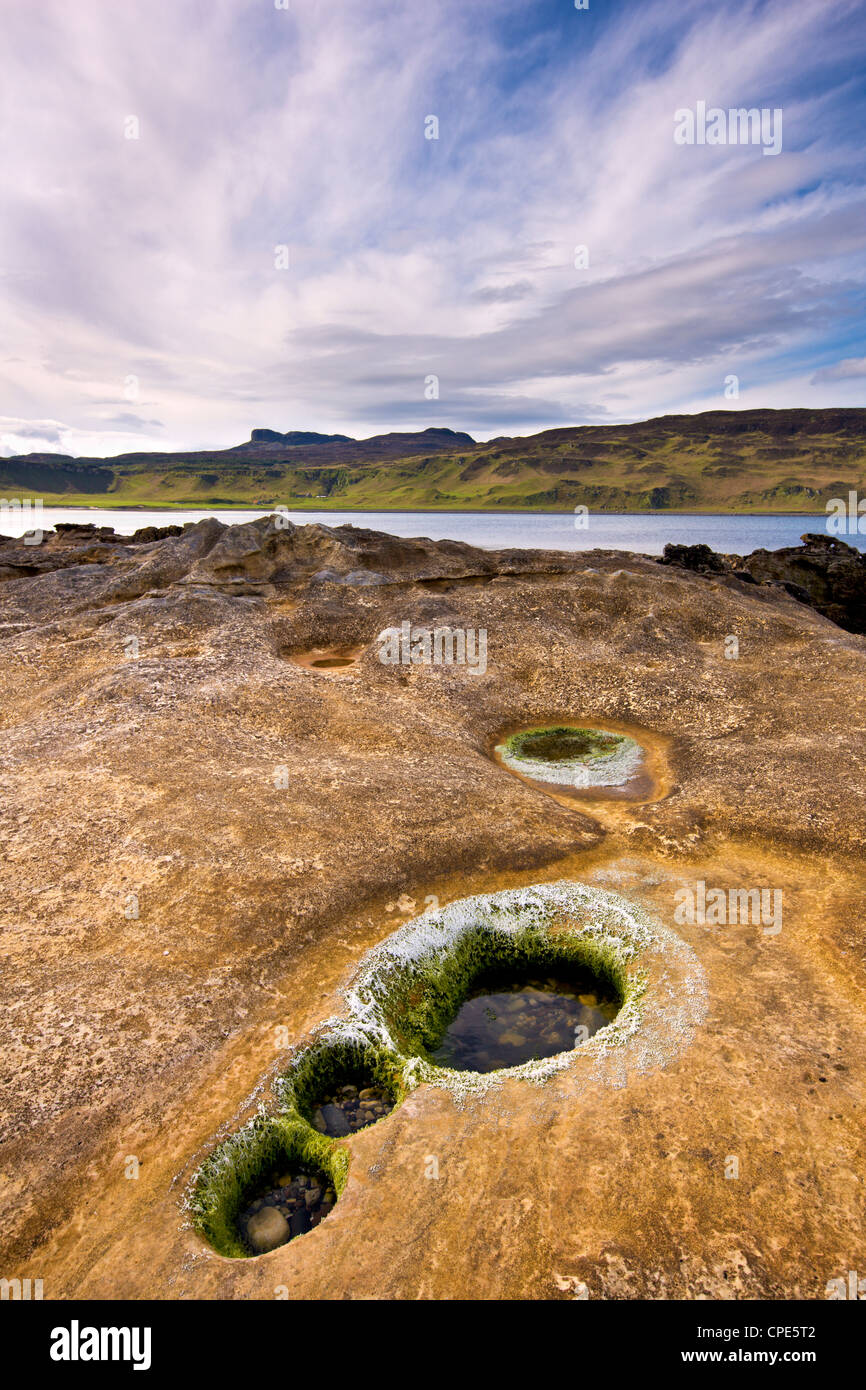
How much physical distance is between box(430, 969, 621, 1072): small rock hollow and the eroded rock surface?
176cm

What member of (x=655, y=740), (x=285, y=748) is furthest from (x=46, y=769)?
(x=655, y=740)

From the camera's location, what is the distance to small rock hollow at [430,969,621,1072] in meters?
13.2

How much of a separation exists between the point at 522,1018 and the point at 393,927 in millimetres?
3418

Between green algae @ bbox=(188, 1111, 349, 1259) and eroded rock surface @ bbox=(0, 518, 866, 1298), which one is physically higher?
eroded rock surface @ bbox=(0, 518, 866, 1298)

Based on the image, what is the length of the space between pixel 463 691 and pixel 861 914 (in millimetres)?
18407

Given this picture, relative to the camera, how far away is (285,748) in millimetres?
23922

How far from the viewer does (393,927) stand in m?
15.8

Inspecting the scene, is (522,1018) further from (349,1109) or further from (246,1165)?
(246,1165)

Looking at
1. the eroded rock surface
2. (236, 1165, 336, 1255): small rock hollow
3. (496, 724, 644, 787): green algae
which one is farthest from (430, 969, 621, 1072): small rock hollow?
(496, 724, 644, 787): green algae

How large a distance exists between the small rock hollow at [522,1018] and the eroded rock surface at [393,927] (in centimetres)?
176

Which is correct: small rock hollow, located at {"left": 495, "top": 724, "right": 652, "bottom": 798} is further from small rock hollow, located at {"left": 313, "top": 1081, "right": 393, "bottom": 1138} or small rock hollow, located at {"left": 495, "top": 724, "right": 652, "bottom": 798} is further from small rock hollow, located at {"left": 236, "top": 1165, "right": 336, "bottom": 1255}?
small rock hollow, located at {"left": 236, "top": 1165, "right": 336, "bottom": 1255}

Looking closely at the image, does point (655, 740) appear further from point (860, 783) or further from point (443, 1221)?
point (443, 1221)

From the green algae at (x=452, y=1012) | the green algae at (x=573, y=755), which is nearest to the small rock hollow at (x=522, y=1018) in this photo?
the green algae at (x=452, y=1012)

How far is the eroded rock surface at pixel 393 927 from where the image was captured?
9.02 metres
